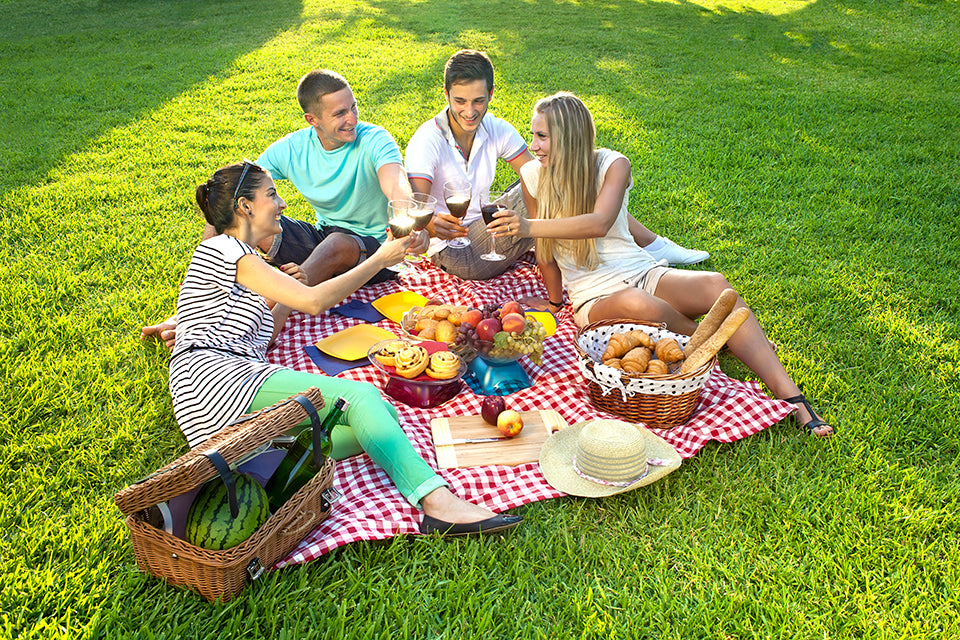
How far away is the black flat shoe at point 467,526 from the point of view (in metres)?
3.17

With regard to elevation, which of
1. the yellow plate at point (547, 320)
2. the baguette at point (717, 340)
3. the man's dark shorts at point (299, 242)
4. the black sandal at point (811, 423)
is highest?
the baguette at point (717, 340)

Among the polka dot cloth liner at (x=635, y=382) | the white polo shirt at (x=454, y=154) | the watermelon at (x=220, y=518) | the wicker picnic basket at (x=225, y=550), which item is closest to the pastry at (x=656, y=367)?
the polka dot cloth liner at (x=635, y=382)

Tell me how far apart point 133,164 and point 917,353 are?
326 inches

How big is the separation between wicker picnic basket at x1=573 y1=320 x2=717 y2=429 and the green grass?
316 mm

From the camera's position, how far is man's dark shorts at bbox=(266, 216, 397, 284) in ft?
17.3

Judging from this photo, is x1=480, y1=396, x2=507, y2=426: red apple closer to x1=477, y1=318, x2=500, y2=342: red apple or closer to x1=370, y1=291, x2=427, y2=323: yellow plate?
x1=477, y1=318, x2=500, y2=342: red apple

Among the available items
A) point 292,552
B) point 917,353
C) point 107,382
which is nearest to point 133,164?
point 107,382

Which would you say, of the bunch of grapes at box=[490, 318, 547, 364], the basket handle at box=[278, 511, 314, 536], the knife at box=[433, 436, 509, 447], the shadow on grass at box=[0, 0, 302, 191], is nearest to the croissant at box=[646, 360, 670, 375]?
the bunch of grapes at box=[490, 318, 547, 364]

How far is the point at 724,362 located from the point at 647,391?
46.1 inches

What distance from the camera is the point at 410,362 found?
3994 mm

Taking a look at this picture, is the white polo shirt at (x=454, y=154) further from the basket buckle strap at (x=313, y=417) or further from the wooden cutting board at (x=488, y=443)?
the basket buckle strap at (x=313, y=417)

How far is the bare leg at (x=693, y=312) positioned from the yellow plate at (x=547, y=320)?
0.32m

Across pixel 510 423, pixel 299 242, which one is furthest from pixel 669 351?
pixel 299 242

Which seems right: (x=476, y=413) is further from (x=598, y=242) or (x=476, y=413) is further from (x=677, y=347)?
(x=598, y=242)
